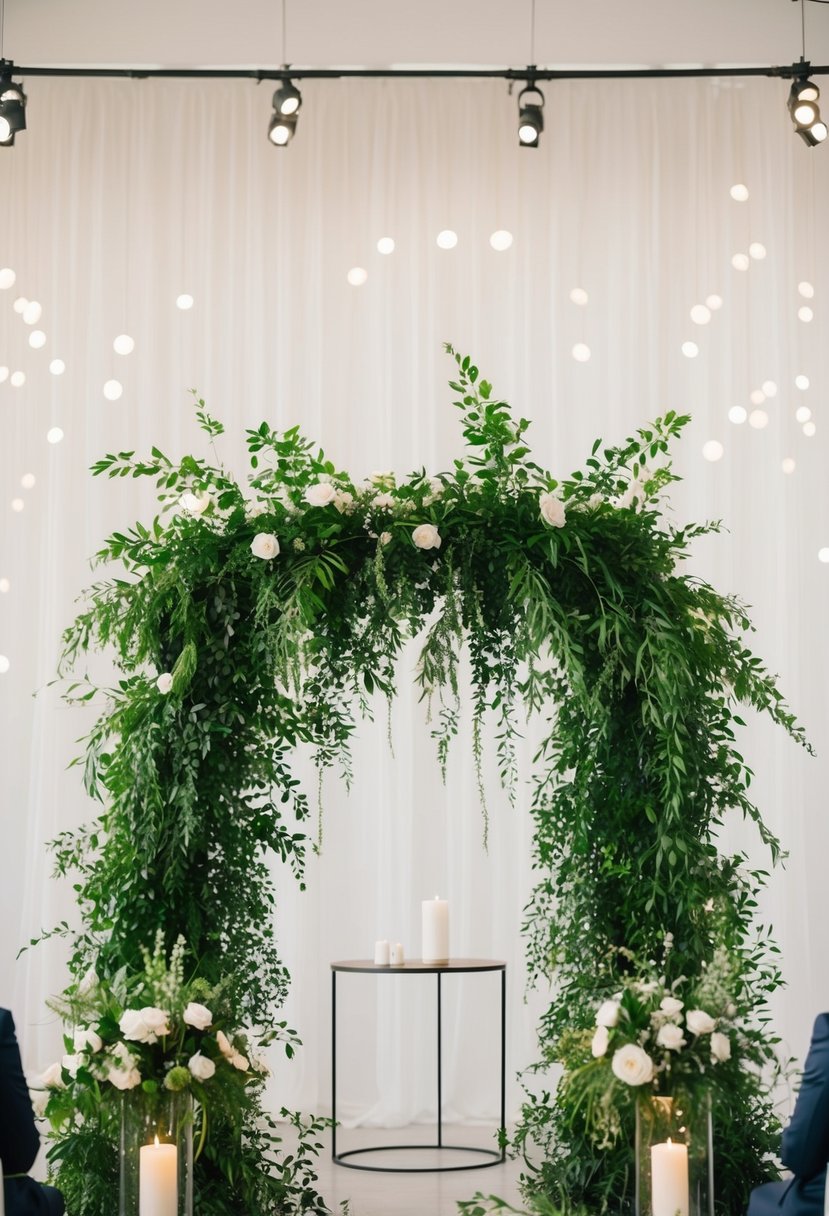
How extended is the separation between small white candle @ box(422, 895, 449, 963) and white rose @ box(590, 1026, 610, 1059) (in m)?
1.77

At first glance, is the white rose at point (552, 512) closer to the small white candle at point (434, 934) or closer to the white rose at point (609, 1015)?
the white rose at point (609, 1015)

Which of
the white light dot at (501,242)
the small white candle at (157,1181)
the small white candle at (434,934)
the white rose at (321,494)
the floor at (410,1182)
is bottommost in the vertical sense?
the floor at (410,1182)

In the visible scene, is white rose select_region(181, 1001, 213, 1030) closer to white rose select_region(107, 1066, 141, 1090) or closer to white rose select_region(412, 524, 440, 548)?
white rose select_region(107, 1066, 141, 1090)

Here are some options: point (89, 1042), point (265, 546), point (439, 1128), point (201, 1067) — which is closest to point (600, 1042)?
point (201, 1067)

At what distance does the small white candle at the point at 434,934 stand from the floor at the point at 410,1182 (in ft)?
2.33

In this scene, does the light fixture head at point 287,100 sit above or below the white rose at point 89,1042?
above

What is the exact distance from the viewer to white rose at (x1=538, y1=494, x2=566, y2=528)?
352 centimetres

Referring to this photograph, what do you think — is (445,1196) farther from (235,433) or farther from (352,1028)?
(235,433)

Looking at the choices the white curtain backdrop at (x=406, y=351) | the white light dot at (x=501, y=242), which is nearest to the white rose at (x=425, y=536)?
the white curtain backdrop at (x=406, y=351)

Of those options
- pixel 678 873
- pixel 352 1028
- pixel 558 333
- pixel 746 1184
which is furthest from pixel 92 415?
pixel 746 1184

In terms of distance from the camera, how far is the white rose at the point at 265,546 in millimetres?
3504

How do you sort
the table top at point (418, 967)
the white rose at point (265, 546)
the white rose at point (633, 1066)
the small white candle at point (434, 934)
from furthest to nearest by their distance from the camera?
the small white candle at point (434, 934), the table top at point (418, 967), the white rose at point (265, 546), the white rose at point (633, 1066)

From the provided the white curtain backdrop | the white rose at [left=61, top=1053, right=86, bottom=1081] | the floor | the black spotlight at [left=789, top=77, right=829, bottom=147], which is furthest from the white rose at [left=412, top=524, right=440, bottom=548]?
the black spotlight at [left=789, top=77, right=829, bottom=147]

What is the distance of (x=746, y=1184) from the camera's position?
364cm
